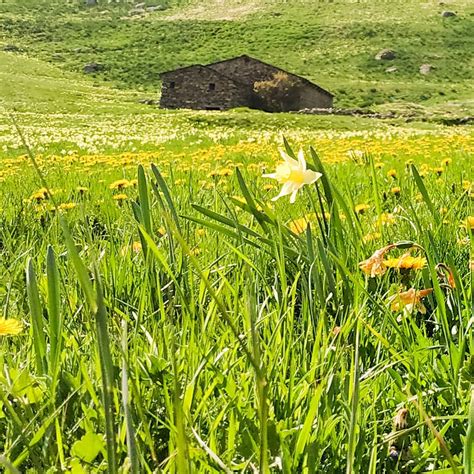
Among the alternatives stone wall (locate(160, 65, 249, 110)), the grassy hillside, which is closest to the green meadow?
stone wall (locate(160, 65, 249, 110))

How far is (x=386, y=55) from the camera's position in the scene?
8688 centimetres

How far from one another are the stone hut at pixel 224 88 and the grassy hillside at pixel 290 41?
12.3 metres

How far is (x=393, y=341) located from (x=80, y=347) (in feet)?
2.41

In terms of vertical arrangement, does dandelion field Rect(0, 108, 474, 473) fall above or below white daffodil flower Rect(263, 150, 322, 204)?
below

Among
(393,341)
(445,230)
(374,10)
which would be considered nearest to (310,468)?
(393,341)

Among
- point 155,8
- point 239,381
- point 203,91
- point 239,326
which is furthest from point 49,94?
point 155,8

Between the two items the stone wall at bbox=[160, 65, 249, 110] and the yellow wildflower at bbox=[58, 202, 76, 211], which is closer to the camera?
the yellow wildflower at bbox=[58, 202, 76, 211]

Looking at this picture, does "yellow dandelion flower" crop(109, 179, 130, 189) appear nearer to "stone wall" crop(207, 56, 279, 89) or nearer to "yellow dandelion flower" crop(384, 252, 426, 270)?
"yellow dandelion flower" crop(384, 252, 426, 270)

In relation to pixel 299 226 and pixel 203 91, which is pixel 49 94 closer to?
pixel 203 91

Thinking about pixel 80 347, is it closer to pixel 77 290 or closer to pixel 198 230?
pixel 77 290

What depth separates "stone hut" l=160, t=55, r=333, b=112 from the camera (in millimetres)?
51094

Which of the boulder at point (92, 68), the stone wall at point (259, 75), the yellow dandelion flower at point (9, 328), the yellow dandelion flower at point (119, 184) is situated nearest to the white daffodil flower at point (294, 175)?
the yellow dandelion flower at point (9, 328)

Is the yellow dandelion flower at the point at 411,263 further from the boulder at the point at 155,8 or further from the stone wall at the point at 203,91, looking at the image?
the boulder at the point at 155,8

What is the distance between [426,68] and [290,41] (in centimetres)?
2183
